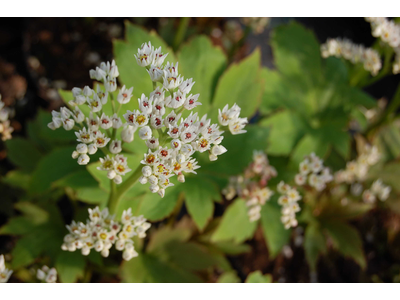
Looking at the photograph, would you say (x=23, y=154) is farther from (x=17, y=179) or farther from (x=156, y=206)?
(x=156, y=206)

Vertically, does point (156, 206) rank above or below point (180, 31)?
below

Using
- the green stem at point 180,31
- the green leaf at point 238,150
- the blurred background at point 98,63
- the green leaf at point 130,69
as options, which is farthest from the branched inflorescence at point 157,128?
the green stem at point 180,31

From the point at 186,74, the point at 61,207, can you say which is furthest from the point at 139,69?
the point at 61,207

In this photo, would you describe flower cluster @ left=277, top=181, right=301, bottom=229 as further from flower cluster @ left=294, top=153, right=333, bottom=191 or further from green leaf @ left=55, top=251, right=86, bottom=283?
green leaf @ left=55, top=251, right=86, bottom=283

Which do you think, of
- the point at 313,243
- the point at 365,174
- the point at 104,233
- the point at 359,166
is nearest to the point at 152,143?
the point at 104,233

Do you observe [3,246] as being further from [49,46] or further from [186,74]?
[49,46]

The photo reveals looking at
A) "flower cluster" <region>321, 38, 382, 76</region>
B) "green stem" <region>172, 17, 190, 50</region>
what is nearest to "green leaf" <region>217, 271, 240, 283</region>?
"flower cluster" <region>321, 38, 382, 76</region>

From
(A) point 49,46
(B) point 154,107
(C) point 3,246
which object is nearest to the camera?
(B) point 154,107
